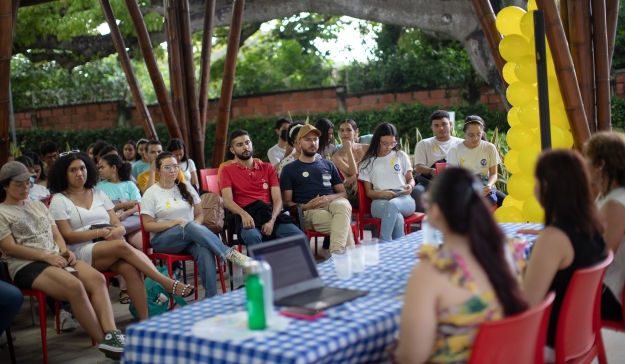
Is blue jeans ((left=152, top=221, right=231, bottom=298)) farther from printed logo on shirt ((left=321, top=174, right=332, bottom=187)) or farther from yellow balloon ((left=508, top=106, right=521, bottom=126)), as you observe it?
yellow balloon ((left=508, top=106, right=521, bottom=126))

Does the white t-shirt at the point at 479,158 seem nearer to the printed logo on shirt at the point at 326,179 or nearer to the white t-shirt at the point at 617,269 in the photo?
the printed logo on shirt at the point at 326,179

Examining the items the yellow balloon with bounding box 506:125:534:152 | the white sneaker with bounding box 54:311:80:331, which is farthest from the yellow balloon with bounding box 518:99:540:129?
the white sneaker with bounding box 54:311:80:331

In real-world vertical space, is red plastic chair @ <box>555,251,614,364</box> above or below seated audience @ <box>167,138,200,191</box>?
below

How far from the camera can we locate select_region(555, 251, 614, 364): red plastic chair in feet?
7.84

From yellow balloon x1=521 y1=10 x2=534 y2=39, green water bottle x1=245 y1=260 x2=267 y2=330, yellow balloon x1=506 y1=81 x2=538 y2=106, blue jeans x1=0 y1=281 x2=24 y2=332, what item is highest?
yellow balloon x1=521 y1=10 x2=534 y2=39

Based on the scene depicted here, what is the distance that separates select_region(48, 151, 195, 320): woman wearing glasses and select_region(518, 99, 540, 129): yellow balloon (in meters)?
2.58

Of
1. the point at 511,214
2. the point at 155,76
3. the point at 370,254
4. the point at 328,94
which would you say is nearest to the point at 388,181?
the point at 511,214

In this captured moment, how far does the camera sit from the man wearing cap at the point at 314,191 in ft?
18.1

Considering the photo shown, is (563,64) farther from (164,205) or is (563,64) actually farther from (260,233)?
(164,205)

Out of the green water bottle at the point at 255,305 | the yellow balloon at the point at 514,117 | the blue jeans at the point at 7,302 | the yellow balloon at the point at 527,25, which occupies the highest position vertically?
the yellow balloon at the point at 527,25

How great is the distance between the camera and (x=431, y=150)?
6734 mm

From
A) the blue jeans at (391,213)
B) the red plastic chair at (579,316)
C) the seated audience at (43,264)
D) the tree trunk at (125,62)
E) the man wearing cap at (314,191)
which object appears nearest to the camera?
the red plastic chair at (579,316)

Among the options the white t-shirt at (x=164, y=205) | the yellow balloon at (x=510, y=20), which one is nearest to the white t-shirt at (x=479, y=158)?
the yellow balloon at (x=510, y=20)

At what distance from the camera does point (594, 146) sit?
3145 millimetres
